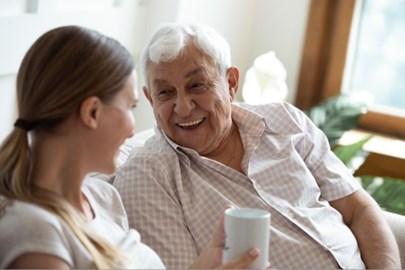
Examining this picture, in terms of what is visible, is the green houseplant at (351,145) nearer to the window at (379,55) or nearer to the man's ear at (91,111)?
the window at (379,55)

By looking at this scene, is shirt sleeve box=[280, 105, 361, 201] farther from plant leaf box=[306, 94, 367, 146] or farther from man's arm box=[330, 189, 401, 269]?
plant leaf box=[306, 94, 367, 146]

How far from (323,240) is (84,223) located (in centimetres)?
78

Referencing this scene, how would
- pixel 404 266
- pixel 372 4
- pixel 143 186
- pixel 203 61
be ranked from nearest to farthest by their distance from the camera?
pixel 143 186
pixel 203 61
pixel 404 266
pixel 372 4

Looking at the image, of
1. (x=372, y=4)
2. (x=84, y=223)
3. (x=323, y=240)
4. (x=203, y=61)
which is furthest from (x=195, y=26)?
(x=372, y=4)

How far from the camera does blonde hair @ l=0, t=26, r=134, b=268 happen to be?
1.30m

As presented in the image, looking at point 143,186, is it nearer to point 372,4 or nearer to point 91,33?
point 91,33

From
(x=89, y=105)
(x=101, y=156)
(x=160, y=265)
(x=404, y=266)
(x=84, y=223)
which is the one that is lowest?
(x=404, y=266)

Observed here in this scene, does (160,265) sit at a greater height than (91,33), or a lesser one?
lesser

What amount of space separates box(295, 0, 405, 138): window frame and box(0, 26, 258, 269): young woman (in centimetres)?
214

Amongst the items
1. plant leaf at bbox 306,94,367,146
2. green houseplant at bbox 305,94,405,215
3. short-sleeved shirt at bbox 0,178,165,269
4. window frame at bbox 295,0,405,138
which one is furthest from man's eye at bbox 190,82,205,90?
window frame at bbox 295,0,405,138

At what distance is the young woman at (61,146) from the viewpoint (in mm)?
1277

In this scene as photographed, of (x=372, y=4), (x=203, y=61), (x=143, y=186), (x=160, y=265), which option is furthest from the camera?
(x=372, y=4)

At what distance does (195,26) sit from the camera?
199cm

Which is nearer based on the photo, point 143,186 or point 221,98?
point 143,186
